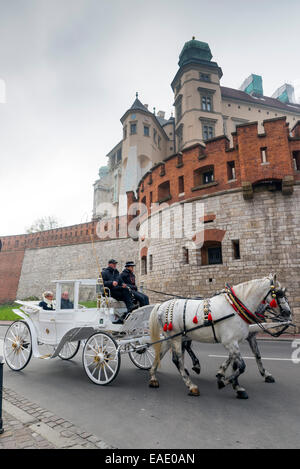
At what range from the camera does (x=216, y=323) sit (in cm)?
427

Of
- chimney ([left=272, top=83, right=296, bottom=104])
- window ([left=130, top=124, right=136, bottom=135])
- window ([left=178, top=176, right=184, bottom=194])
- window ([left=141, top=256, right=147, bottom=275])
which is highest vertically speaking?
chimney ([left=272, top=83, right=296, bottom=104])

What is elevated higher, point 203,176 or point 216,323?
point 203,176

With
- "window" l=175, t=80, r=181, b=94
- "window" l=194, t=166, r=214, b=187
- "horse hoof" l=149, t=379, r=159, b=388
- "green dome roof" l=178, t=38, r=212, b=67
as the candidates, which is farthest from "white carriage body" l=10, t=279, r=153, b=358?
"green dome roof" l=178, t=38, r=212, b=67

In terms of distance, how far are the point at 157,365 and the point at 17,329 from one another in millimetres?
3477

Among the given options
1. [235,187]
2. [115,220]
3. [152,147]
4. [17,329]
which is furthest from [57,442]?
[152,147]

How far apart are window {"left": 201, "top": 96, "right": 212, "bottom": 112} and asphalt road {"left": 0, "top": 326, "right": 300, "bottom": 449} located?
109 feet

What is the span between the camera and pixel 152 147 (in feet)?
117

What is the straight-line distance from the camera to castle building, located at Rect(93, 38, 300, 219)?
3297cm

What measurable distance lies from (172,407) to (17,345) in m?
3.91

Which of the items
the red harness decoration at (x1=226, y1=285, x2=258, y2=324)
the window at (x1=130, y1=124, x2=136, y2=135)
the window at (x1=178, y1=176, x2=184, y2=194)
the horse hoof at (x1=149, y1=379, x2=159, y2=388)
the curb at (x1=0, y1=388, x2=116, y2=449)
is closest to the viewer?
the curb at (x1=0, y1=388, x2=116, y2=449)

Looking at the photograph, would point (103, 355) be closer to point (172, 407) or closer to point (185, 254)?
point (172, 407)

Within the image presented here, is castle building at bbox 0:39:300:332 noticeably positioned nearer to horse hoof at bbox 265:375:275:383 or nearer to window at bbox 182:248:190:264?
window at bbox 182:248:190:264

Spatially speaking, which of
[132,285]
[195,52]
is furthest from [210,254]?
[195,52]
